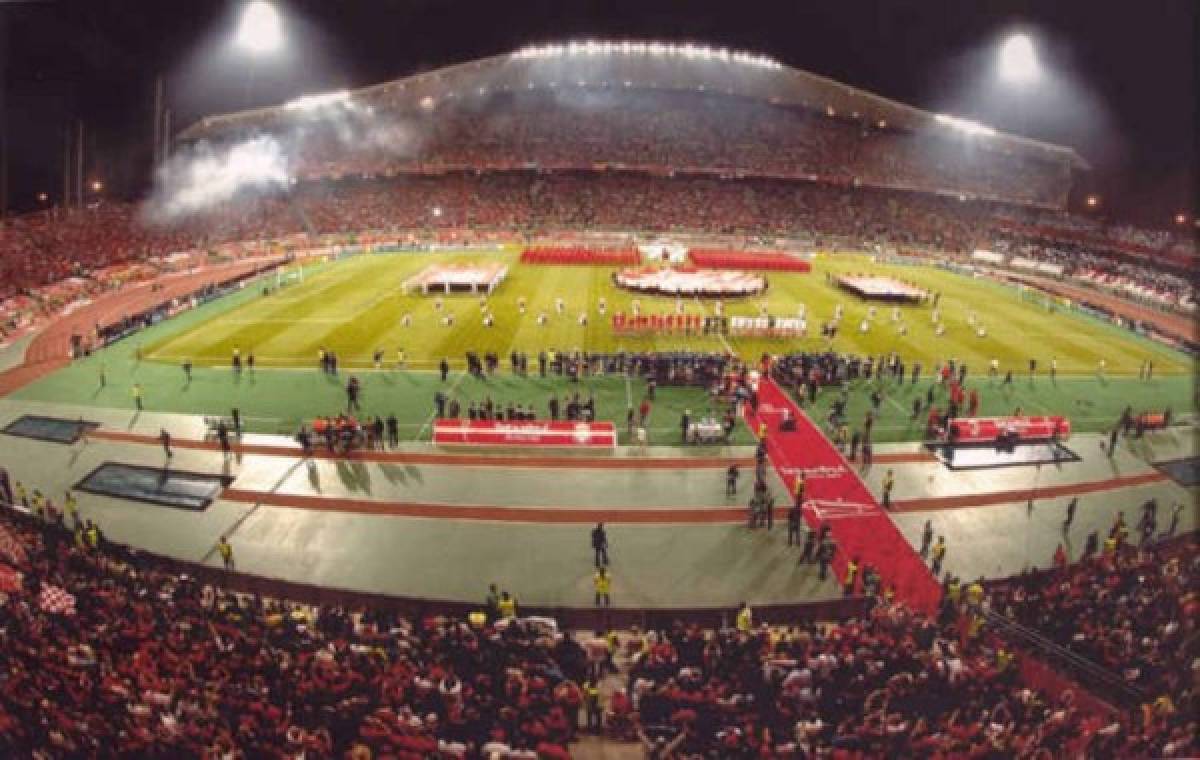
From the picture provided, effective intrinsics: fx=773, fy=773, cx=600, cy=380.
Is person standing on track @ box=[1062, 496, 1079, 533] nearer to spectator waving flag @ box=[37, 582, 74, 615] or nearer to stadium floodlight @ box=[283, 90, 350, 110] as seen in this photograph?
spectator waving flag @ box=[37, 582, 74, 615]

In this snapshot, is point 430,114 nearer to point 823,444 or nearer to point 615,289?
point 615,289

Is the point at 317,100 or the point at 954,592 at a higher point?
the point at 317,100

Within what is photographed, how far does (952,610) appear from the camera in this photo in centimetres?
1617

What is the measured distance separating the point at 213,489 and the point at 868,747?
62.4 ft

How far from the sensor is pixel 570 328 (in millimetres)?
38875

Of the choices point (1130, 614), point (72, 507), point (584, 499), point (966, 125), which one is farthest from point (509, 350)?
point (966, 125)

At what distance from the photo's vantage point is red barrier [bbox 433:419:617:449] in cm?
2555

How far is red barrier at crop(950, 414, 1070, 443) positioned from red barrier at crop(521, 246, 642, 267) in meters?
34.3

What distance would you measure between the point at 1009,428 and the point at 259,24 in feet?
198

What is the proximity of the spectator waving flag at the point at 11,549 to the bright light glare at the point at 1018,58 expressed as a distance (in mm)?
64314

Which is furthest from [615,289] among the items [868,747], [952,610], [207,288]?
[868,747]

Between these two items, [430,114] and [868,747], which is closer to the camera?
[868,747]

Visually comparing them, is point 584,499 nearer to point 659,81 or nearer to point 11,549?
point 11,549

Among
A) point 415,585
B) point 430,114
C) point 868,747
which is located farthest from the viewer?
point 430,114
